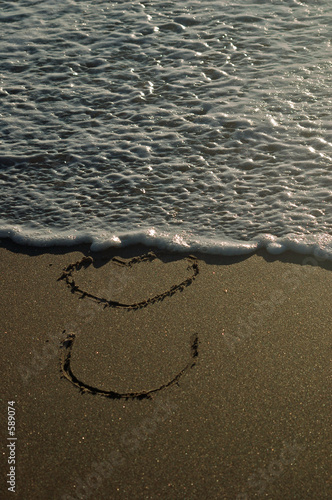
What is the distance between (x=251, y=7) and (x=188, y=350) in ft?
14.7

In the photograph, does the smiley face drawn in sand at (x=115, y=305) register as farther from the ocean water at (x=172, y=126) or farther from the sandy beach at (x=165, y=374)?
the ocean water at (x=172, y=126)

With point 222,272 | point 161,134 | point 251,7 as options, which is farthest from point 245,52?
point 222,272

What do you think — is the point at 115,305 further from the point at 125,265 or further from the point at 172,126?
the point at 172,126

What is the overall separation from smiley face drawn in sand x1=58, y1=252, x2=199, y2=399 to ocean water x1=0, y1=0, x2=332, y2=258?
17 cm

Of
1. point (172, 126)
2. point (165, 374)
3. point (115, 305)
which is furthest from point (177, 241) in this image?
point (172, 126)

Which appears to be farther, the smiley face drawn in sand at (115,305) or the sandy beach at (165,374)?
the smiley face drawn in sand at (115,305)

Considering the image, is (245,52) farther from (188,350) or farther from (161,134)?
(188,350)

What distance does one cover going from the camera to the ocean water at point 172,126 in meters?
3.18

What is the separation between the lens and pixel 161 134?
13.0 feet

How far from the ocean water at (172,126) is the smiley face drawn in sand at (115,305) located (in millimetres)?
167

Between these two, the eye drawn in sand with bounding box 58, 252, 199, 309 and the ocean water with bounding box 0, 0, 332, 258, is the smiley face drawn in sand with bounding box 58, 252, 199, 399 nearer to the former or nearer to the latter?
the eye drawn in sand with bounding box 58, 252, 199, 309

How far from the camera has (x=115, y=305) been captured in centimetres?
265

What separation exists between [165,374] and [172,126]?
227 cm

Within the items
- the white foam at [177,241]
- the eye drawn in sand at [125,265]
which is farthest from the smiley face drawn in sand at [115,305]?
the white foam at [177,241]
